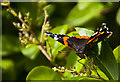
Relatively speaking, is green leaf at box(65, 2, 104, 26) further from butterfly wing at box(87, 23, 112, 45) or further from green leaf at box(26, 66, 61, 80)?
butterfly wing at box(87, 23, 112, 45)

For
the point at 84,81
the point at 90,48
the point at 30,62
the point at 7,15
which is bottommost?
the point at 30,62

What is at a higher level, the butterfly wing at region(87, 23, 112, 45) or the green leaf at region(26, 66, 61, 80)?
the butterfly wing at region(87, 23, 112, 45)

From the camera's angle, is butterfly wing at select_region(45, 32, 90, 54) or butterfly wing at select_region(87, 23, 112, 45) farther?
butterfly wing at select_region(45, 32, 90, 54)

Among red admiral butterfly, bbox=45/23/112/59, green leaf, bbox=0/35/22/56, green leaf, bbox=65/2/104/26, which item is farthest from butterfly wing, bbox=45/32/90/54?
green leaf, bbox=0/35/22/56

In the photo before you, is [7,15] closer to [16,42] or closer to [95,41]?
[16,42]

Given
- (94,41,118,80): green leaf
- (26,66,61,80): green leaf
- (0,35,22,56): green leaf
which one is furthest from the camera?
(0,35,22,56): green leaf

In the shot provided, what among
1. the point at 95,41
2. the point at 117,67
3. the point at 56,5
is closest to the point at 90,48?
the point at 95,41
